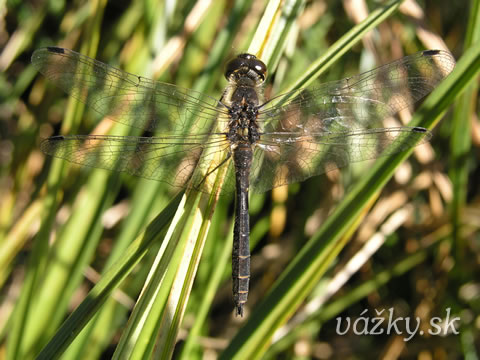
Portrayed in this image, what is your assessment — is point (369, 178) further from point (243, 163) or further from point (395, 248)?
point (395, 248)

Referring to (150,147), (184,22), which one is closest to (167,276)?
(150,147)

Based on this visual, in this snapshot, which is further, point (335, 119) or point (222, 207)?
point (222, 207)

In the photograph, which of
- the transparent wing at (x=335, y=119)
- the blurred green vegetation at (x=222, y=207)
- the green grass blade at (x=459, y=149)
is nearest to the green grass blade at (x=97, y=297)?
the blurred green vegetation at (x=222, y=207)

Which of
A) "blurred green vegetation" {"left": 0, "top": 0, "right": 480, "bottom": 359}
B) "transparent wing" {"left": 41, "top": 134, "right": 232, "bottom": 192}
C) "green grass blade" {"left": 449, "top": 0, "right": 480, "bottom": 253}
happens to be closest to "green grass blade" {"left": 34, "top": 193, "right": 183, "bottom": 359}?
"blurred green vegetation" {"left": 0, "top": 0, "right": 480, "bottom": 359}

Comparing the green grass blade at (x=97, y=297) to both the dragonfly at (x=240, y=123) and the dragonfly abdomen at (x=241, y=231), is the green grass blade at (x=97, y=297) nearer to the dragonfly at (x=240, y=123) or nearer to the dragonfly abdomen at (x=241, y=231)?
the dragonfly at (x=240, y=123)

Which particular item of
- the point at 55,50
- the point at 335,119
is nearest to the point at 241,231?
the point at 335,119

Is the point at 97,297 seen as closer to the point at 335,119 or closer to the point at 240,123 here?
the point at 240,123

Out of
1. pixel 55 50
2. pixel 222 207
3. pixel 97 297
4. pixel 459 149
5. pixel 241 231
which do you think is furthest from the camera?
pixel 222 207
